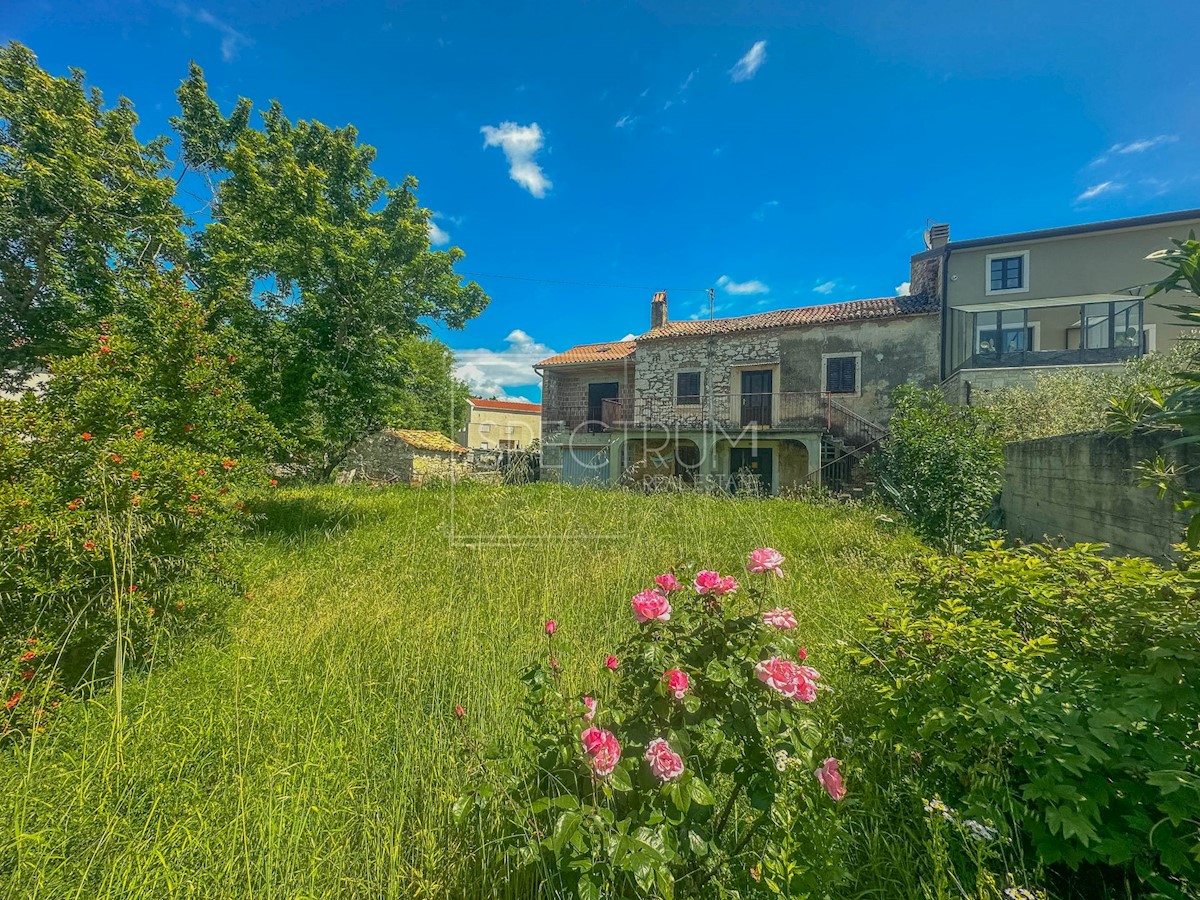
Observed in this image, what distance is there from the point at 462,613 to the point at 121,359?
3163mm

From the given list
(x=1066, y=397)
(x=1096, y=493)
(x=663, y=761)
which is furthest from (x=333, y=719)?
(x=1066, y=397)

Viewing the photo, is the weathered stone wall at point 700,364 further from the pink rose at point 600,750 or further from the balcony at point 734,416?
the pink rose at point 600,750

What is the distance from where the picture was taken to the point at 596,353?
1747cm

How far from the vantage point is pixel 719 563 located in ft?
13.6

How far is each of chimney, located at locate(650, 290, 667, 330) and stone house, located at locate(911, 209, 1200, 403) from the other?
8512 mm

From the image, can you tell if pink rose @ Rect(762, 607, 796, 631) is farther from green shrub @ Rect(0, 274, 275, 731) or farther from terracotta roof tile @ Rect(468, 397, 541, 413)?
terracotta roof tile @ Rect(468, 397, 541, 413)

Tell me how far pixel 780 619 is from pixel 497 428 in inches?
1305

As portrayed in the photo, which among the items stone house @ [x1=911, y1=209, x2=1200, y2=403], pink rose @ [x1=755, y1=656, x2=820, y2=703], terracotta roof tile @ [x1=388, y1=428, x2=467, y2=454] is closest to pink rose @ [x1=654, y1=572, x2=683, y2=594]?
pink rose @ [x1=755, y1=656, x2=820, y2=703]

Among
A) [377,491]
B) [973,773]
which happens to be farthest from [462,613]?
[377,491]

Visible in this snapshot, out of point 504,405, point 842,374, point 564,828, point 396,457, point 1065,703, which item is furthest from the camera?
point 504,405

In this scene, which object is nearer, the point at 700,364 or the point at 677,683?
the point at 677,683

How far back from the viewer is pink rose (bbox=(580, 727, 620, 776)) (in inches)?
42.3

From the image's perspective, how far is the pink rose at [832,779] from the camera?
1142 mm

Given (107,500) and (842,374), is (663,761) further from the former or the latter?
(842,374)
